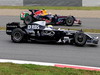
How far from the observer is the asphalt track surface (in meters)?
7.48

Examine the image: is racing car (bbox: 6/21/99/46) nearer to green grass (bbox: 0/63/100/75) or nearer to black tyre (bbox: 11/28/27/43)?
black tyre (bbox: 11/28/27/43)

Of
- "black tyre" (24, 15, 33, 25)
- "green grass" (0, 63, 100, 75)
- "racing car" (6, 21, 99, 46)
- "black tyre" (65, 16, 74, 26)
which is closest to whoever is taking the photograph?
"green grass" (0, 63, 100, 75)

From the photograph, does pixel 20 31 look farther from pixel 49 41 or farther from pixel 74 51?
pixel 74 51

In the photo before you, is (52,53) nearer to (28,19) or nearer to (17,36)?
(17,36)

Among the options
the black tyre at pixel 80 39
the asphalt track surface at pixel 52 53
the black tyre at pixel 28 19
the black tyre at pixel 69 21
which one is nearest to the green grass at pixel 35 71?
the asphalt track surface at pixel 52 53

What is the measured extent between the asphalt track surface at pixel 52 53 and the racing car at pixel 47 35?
0.19 m

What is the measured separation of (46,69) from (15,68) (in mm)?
709

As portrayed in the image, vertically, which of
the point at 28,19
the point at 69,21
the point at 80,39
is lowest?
the point at 80,39

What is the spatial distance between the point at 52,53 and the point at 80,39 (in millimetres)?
1327

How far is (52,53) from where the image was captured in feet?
27.3

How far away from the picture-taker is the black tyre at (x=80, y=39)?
905cm

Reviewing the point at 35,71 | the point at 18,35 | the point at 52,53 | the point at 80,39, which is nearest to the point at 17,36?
the point at 18,35

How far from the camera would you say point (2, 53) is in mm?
8250

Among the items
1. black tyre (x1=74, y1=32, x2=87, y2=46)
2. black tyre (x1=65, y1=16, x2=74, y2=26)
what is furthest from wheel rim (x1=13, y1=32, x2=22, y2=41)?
black tyre (x1=65, y1=16, x2=74, y2=26)
